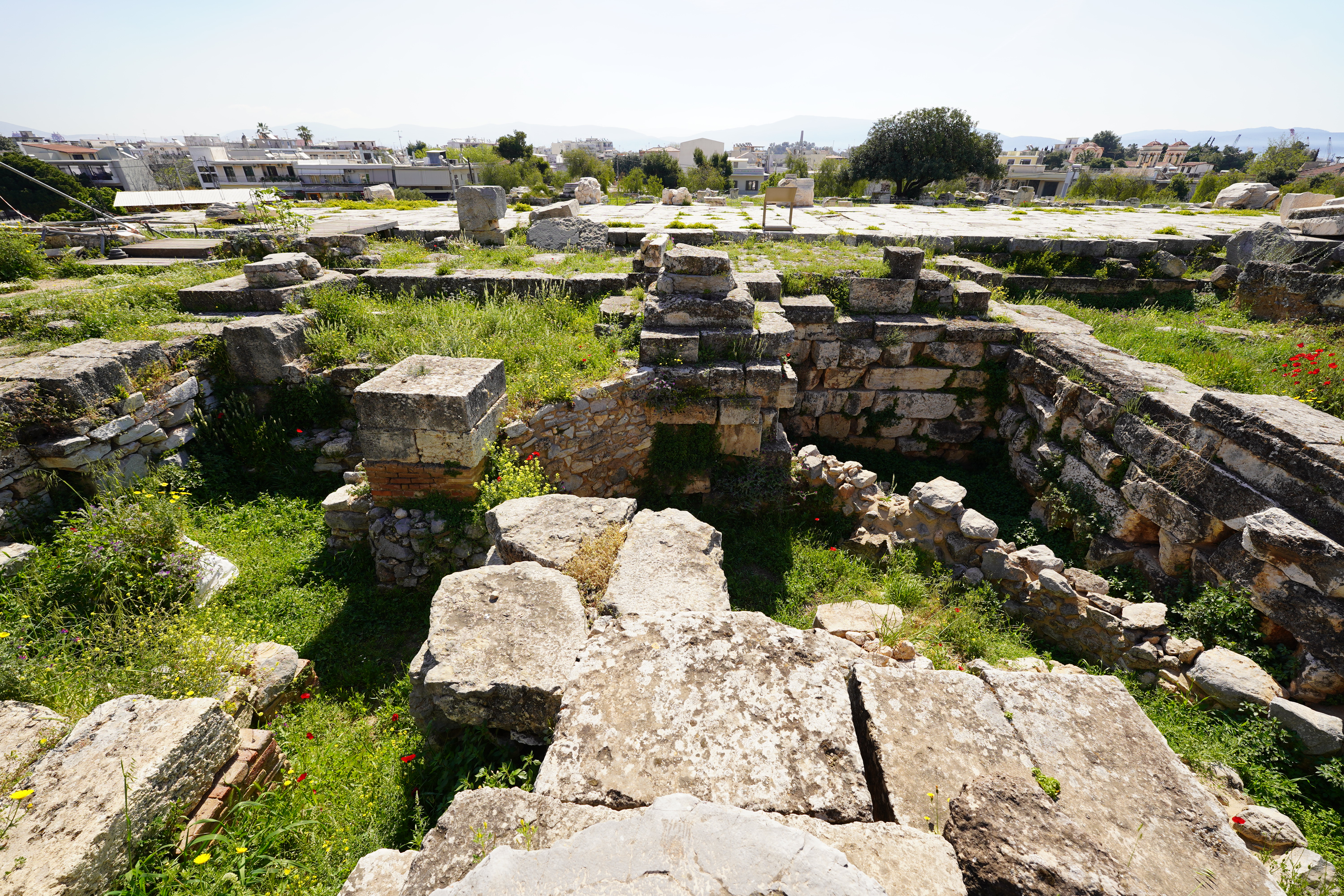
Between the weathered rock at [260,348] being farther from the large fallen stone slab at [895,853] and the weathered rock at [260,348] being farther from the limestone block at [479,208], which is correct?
the large fallen stone slab at [895,853]

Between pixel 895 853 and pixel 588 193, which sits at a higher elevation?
pixel 588 193

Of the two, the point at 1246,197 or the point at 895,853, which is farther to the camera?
the point at 1246,197

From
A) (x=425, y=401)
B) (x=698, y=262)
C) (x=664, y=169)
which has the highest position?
(x=664, y=169)

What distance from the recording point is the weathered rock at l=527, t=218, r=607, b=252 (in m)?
11.8

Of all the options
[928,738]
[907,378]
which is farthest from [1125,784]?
[907,378]

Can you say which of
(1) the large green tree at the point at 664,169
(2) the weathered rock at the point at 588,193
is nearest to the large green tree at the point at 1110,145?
(1) the large green tree at the point at 664,169

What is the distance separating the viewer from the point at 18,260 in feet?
30.8

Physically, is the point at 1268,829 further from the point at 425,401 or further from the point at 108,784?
the point at 425,401

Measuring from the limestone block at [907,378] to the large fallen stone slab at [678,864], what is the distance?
7370mm

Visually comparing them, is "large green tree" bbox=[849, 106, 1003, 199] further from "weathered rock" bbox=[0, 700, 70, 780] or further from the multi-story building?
the multi-story building

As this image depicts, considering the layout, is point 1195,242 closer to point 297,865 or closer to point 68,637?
point 297,865

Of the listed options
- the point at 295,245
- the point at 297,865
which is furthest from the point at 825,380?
the point at 295,245

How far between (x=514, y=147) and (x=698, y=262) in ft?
189

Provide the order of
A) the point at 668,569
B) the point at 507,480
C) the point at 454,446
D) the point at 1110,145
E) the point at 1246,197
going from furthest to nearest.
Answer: the point at 1110,145, the point at 1246,197, the point at 507,480, the point at 454,446, the point at 668,569
